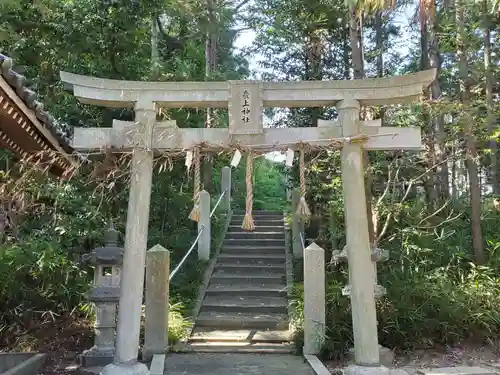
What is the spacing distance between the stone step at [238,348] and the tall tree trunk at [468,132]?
381cm

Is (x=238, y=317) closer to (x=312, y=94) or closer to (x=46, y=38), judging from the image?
(x=312, y=94)

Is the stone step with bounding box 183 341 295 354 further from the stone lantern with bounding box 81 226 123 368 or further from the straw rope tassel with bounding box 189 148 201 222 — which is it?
the straw rope tassel with bounding box 189 148 201 222

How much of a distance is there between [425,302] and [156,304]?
3890 mm

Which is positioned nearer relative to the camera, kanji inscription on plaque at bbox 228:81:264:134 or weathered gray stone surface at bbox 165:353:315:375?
kanji inscription on plaque at bbox 228:81:264:134

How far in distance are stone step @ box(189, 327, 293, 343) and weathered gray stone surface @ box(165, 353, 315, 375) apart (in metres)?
0.57

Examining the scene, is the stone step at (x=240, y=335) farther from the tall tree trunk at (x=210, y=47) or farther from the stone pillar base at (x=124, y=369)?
the tall tree trunk at (x=210, y=47)

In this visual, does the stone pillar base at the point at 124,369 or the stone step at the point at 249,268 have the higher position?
the stone step at the point at 249,268

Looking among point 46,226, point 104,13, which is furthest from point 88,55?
point 46,226

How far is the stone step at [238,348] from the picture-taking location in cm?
678

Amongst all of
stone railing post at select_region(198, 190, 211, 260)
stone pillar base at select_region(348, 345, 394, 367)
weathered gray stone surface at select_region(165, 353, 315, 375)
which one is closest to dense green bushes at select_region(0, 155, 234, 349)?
stone railing post at select_region(198, 190, 211, 260)

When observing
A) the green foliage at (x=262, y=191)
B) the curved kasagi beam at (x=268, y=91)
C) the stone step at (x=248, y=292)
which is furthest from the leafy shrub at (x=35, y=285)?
the green foliage at (x=262, y=191)

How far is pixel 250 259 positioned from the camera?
35.0 ft

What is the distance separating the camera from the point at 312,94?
4902 mm

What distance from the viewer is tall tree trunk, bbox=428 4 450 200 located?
28.9 ft
